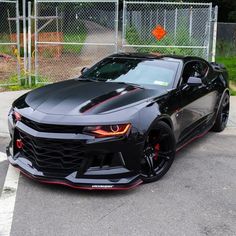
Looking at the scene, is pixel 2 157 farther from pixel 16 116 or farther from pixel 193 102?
pixel 193 102

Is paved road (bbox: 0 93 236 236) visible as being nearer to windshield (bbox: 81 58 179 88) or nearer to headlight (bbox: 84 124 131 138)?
headlight (bbox: 84 124 131 138)

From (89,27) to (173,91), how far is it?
338 inches

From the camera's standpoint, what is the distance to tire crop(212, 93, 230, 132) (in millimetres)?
7512

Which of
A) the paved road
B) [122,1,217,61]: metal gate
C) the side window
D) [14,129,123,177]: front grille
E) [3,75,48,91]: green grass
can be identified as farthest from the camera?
[3,75,48,91]: green grass

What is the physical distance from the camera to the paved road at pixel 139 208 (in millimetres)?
4039

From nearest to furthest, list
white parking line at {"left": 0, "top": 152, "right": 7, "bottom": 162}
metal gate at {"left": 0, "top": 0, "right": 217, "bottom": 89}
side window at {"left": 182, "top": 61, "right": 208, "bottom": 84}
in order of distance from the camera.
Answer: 1. white parking line at {"left": 0, "top": 152, "right": 7, "bottom": 162}
2. side window at {"left": 182, "top": 61, "right": 208, "bottom": 84}
3. metal gate at {"left": 0, "top": 0, "right": 217, "bottom": 89}

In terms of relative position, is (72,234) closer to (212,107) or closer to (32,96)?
(32,96)

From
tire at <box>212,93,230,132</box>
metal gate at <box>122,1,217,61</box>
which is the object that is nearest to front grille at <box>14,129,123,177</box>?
tire at <box>212,93,230,132</box>

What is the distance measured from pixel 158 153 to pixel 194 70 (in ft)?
6.23

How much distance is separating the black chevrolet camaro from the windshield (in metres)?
0.01

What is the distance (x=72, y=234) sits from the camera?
3.91m

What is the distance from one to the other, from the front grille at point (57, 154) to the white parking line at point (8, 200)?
0.42m

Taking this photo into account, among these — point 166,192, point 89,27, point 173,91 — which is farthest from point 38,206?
point 89,27

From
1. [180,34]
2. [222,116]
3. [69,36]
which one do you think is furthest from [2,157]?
[180,34]
